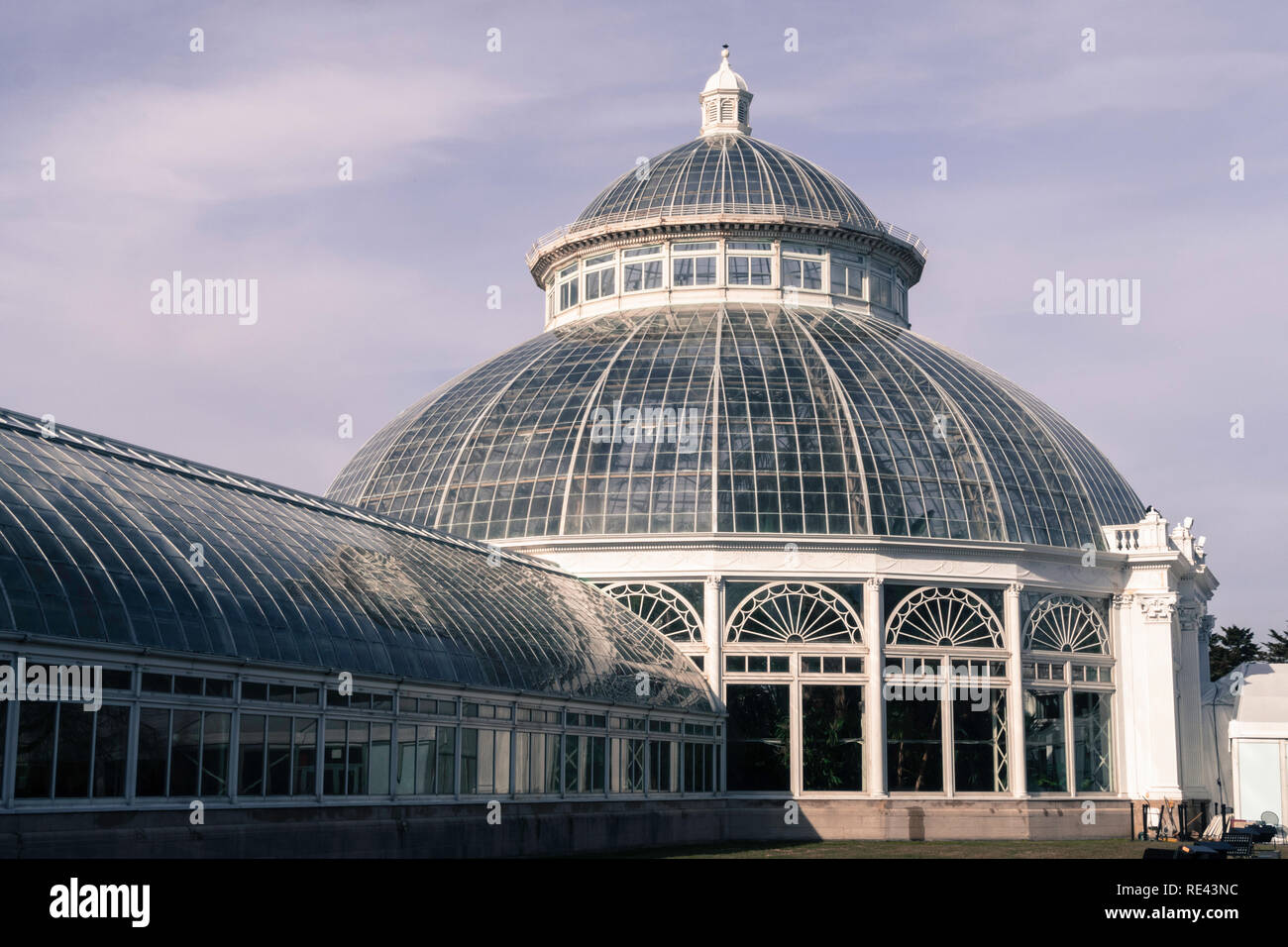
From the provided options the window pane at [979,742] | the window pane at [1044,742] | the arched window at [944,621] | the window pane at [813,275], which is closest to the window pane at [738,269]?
the window pane at [813,275]

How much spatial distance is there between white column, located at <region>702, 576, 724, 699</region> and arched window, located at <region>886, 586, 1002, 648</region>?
6.77 m

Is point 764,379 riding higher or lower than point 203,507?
higher

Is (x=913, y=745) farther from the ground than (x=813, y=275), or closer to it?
closer to it

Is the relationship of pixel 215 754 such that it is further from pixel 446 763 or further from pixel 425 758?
pixel 446 763

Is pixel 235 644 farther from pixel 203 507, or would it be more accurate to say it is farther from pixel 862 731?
pixel 862 731

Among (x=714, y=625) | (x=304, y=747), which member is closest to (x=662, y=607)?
(x=714, y=625)

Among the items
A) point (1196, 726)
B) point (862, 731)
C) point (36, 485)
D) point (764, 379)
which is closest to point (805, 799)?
point (862, 731)

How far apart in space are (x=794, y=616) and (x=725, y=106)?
A: 35.3 m

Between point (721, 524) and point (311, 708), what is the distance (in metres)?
26.7

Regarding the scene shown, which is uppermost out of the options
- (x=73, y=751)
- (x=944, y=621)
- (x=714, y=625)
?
(x=944, y=621)

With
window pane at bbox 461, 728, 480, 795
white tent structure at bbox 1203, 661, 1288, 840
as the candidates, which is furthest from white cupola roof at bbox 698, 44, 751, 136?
window pane at bbox 461, 728, 480, 795

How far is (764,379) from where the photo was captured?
2697 inches

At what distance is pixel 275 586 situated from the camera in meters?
42.2
